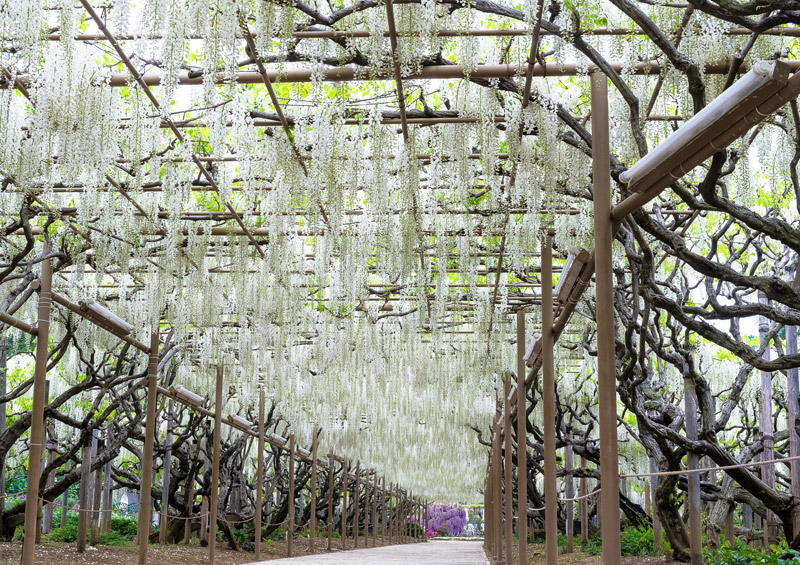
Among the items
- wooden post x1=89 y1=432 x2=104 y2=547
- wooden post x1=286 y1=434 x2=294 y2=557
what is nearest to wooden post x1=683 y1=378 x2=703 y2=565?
wooden post x1=89 y1=432 x2=104 y2=547

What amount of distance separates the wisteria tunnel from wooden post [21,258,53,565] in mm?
26

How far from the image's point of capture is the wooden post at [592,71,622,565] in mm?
3459

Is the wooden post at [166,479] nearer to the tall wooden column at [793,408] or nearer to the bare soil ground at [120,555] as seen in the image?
the bare soil ground at [120,555]

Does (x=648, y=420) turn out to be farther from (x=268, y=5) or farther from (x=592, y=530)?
(x=592, y=530)

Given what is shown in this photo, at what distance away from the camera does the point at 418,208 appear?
8336 millimetres

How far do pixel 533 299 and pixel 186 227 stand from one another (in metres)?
5.25

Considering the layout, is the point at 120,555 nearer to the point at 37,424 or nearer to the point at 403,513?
the point at 37,424

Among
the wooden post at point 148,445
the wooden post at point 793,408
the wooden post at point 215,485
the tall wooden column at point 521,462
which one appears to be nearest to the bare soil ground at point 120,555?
the wooden post at point 215,485

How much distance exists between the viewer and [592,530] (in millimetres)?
17984

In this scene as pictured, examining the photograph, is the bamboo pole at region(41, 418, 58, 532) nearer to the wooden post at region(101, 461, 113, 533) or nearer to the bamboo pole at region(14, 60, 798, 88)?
the wooden post at region(101, 461, 113, 533)

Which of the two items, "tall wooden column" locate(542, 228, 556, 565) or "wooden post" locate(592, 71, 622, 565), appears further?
"tall wooden column" locate(542, 228, 556, 565)

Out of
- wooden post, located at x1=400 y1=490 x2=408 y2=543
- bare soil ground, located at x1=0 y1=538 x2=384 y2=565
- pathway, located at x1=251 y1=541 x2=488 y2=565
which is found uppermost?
bare soil ground, located at x1=0 y1=538 x2=384 y2=565

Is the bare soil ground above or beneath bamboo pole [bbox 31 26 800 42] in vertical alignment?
beneath

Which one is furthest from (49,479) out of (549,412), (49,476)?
(549,412)
